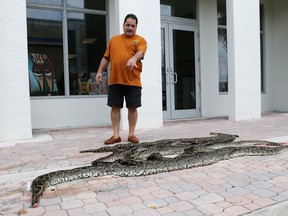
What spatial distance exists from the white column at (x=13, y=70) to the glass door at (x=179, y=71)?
453 centimetres

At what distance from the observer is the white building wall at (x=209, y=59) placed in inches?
412

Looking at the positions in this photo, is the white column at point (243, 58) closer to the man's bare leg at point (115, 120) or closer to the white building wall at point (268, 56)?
the white building wall at point (268, 56)

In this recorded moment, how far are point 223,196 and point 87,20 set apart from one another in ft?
23.1

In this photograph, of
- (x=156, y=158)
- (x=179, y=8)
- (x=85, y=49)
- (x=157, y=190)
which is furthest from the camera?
(x=179, y=8)

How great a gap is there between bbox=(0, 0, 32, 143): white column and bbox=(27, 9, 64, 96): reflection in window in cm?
175

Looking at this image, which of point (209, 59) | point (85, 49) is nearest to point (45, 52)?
point (85, 49)

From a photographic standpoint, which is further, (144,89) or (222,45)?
(222,45)

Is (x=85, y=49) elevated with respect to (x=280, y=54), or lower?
lower

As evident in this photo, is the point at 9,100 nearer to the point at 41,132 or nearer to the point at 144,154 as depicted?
the point at 41,132

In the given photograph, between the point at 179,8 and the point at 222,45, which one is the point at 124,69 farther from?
the point at 222,45

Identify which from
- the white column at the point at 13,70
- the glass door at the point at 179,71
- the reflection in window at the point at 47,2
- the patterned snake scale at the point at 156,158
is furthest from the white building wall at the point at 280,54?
the white column at the point at 13,70

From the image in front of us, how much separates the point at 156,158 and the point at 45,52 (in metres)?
5.40

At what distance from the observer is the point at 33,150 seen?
5.38 meters

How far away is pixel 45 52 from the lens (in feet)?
27.1
